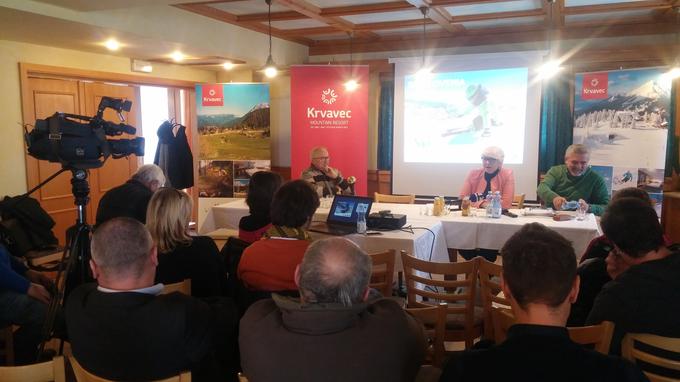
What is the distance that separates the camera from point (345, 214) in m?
3.67

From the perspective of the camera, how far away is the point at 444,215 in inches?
162

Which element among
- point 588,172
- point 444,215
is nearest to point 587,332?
point 444,215

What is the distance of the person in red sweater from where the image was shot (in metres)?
2.05

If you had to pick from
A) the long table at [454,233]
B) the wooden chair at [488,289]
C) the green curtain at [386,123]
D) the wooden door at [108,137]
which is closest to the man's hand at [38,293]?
the long table at [454,233]

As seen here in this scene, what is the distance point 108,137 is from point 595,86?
5357 millimetres

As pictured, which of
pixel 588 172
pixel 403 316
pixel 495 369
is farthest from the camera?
pixel 588 172

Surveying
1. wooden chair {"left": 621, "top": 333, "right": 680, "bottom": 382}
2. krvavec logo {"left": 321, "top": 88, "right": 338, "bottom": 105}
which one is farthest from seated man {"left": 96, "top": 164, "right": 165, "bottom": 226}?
krvavec logo {"left": 321, "top": 88, "right": 338, "bottom": 105}

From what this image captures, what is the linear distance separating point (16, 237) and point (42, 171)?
104cm

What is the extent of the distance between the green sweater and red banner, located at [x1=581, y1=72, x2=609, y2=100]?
1.43 metres

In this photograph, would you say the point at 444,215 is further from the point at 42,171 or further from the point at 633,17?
the point at 42,171

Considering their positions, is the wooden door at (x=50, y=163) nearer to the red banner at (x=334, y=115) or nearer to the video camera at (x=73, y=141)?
the red banner at (x=334, y=115)

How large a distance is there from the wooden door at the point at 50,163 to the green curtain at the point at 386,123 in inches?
140

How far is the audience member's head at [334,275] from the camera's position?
1.41 meters

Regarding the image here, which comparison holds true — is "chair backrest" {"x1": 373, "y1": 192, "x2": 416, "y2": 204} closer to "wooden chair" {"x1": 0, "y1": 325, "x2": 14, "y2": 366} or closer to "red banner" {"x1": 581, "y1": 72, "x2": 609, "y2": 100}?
"red banner" {"x1": 581, "y1": 72, "x2": 609, "y2": 100}
